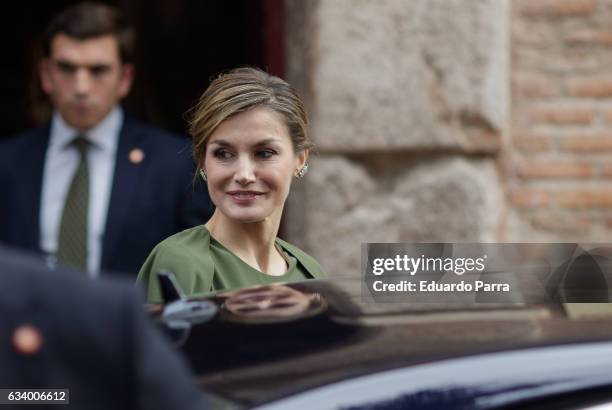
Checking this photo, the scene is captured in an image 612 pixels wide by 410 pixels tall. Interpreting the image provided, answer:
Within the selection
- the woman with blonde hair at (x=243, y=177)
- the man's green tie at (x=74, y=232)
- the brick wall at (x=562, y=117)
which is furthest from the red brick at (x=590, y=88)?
the woman with blonde hair at (x=243, y=177)

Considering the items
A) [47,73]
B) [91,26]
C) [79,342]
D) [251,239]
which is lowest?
[79,342]

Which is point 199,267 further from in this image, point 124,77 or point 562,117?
point 562,117

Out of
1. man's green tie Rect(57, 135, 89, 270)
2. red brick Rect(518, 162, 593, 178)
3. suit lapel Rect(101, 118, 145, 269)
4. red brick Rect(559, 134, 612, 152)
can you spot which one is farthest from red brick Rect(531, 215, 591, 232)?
man's green tie Rect(57, 135, 89, 270)

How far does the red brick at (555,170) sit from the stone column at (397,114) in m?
0.24

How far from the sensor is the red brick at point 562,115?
15.5 ft

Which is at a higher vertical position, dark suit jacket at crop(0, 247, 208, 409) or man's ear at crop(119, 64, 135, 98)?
man's ear at crop(119, 64, 135, 98)

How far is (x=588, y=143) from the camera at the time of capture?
A: 4723 mm

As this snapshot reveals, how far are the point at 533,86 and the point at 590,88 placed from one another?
0.68 ft

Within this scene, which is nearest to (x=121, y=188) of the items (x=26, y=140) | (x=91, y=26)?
(x=26, y=140)

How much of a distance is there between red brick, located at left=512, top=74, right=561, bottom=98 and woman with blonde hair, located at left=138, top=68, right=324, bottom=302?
2320mm

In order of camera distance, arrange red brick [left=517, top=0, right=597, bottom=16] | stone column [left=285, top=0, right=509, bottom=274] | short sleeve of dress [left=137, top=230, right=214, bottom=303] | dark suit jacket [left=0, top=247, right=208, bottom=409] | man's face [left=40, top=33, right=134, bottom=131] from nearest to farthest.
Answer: dark suit jacket [left=0, top=247, right=208, bottom=409]
short sleeve of dress [left=137, top=230, right=214, bottom=303]
man's face [left=40, top=33, right=134, bottom=131]
stone column [left=285, top=0, right=509, bottom=274]
red brick [left=517, top=0, right=597, bottom=16]

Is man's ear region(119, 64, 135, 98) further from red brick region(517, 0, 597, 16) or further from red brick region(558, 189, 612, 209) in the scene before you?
red brick region(558, 189, 612, 209)

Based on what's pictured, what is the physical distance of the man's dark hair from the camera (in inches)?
169

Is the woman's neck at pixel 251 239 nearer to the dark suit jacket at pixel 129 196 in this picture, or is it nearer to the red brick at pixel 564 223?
the dark suit jacket at pixel 129 196
